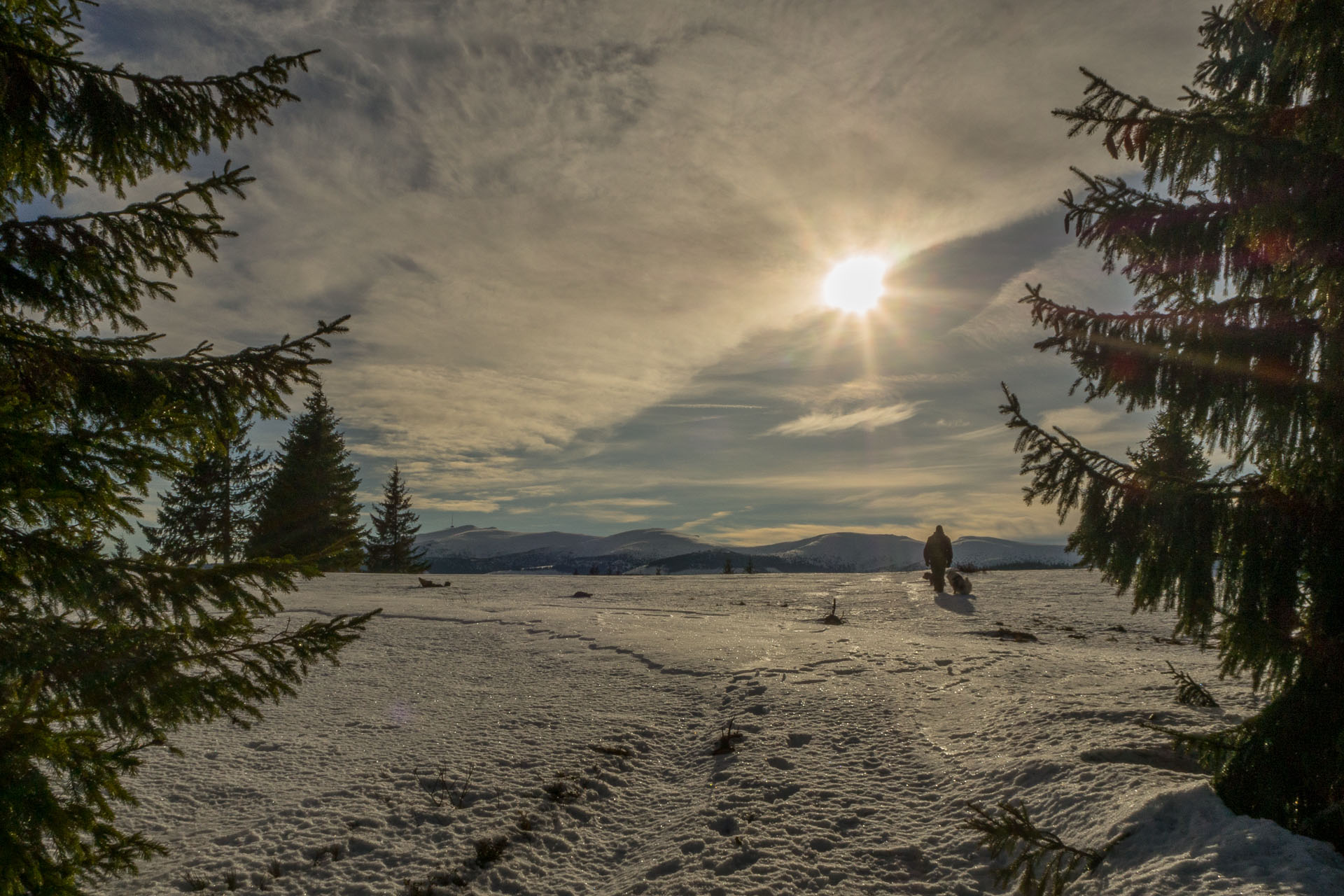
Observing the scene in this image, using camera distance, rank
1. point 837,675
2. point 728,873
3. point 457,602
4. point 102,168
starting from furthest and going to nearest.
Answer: point 457,602 < point 837,675 < point 102,168 < point 728,873

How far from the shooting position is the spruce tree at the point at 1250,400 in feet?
10.7

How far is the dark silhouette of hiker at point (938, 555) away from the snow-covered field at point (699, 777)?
8.48 meters

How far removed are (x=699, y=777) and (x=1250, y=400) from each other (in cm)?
459

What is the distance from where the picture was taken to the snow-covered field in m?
3.46

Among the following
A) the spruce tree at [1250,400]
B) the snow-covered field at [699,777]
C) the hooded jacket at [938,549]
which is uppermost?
the spruce tree at [1250,400]

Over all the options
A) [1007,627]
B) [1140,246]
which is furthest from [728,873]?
[1007,627]

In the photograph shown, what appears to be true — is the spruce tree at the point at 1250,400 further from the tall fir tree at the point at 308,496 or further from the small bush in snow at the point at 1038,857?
the tall fir tree at the point at 308,496

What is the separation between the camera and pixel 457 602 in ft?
44.4

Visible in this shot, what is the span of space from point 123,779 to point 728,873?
4.96 metres

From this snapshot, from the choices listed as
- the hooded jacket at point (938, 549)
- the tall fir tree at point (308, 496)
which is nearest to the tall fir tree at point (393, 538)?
the tall fir tree at point (308, 496)

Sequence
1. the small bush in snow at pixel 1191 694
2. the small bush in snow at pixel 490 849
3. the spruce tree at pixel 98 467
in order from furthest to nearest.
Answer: the small bush in snow at pixel 1191 694 → the small bush in snow at pixel 490 849 → the spruce tree at pixel 98 467

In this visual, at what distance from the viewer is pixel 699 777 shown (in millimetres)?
4973

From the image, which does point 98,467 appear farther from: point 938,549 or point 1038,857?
point 938,549

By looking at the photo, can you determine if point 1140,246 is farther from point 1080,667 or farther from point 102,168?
point 102,168
